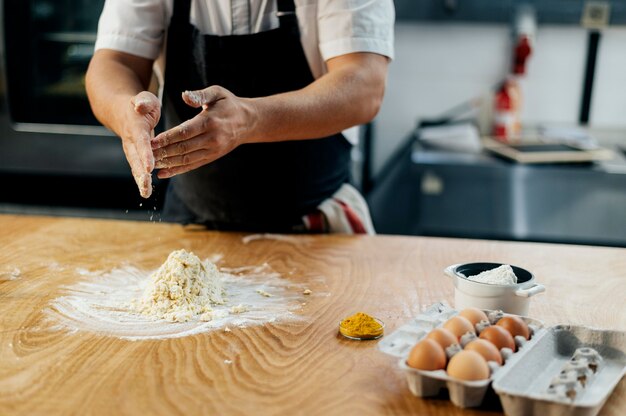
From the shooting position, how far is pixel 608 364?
101cm

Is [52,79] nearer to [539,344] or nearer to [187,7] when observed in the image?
[187,7]

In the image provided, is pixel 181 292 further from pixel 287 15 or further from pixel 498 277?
pixel 287 15

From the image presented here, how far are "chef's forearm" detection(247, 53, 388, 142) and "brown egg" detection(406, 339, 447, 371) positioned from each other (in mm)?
583

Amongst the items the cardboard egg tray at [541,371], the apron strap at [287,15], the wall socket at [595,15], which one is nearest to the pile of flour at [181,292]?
the cardboard egg tray at [541,371]

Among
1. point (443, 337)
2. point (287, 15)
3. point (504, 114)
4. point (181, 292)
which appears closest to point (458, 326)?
point (443, 337)

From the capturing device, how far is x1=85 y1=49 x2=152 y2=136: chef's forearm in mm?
1495

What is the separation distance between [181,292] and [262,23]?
2.40ft

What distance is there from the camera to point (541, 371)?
0.98m

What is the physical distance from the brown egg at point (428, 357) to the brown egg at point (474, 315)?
0.38ft

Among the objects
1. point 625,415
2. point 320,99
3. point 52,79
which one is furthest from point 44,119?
point 625,415

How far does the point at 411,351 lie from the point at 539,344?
0.19m

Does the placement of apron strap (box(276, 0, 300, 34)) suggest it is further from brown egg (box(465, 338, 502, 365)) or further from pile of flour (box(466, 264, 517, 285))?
brown egg (box(465, 338, 502, 365))

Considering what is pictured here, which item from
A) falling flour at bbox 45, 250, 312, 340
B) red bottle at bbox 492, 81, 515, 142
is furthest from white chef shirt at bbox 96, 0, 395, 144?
red bottle at bbox 492, 81, 515, 142

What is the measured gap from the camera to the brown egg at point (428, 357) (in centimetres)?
93
